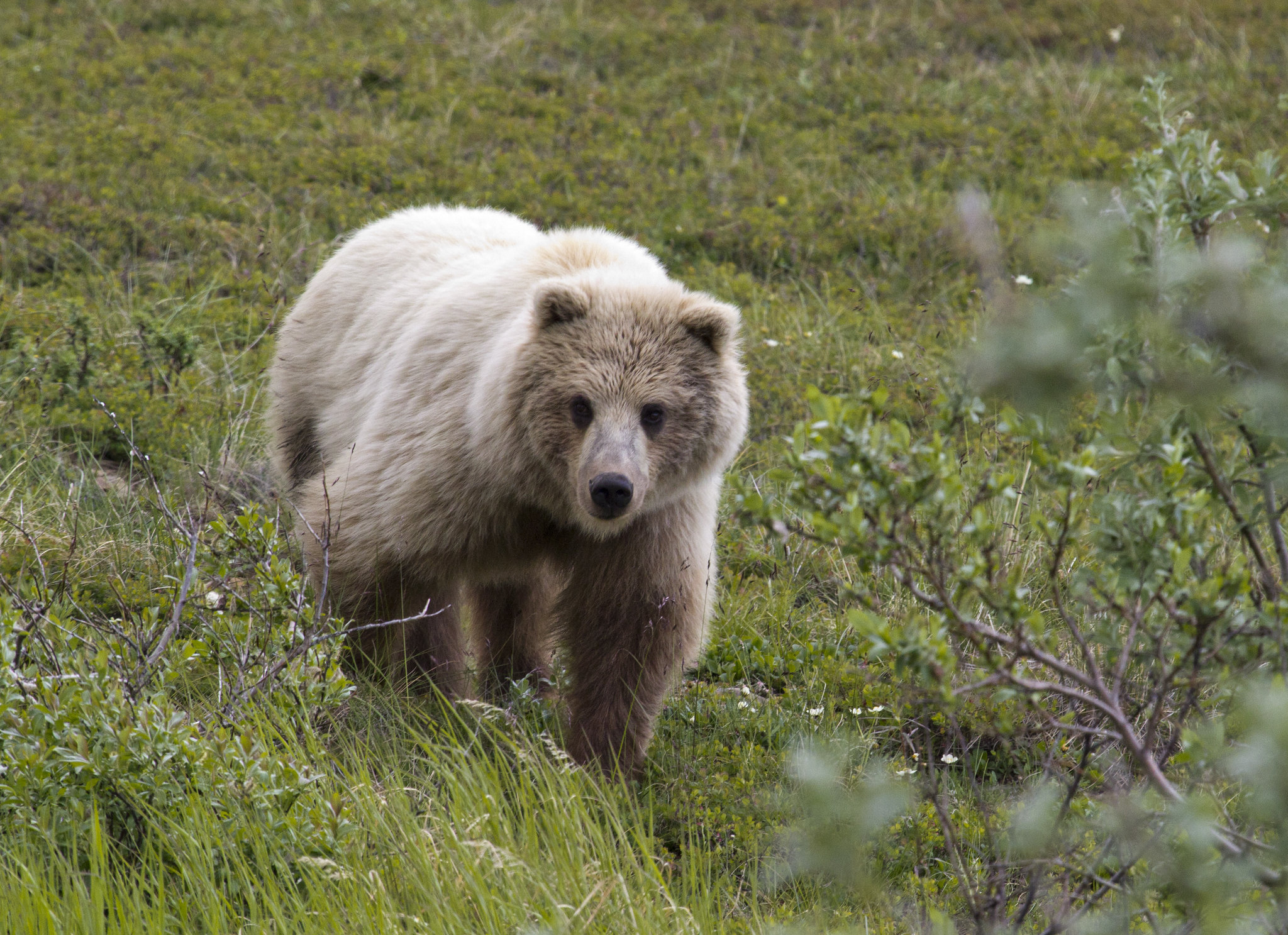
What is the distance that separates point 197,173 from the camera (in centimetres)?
888

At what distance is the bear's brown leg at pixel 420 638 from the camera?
4.31 m

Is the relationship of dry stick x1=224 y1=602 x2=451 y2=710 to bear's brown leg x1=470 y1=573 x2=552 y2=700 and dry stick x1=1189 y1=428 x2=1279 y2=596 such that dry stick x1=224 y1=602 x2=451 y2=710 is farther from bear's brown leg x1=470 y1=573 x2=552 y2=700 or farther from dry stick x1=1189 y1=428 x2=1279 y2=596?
dry stick x1=1189 y1=428 x2=1279 y2=596

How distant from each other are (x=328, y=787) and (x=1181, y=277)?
256 centimetres

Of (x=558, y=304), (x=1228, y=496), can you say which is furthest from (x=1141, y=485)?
(x=558, y=304)

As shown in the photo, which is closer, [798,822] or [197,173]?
[798,822]

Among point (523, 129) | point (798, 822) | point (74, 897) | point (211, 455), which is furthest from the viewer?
point (523, 129)

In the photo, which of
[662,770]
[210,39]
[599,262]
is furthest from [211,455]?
[210,39]

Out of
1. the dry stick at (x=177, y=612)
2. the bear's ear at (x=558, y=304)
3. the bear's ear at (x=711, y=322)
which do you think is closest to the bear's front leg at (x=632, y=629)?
the bear's ear at (x=711, y=322)

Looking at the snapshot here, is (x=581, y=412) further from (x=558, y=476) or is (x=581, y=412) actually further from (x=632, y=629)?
(x=632, y=629)

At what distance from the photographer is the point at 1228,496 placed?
7.67 ft

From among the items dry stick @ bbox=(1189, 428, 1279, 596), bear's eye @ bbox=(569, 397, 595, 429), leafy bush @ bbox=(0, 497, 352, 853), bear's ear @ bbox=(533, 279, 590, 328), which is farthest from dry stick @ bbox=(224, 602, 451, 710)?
dry stick @ bbox=(1189, 428, 1279, 596)

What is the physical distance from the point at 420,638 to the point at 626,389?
1.31 metres

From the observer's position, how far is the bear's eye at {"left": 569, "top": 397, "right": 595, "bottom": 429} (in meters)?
4.11

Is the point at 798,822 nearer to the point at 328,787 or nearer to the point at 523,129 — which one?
the point at 328,787
